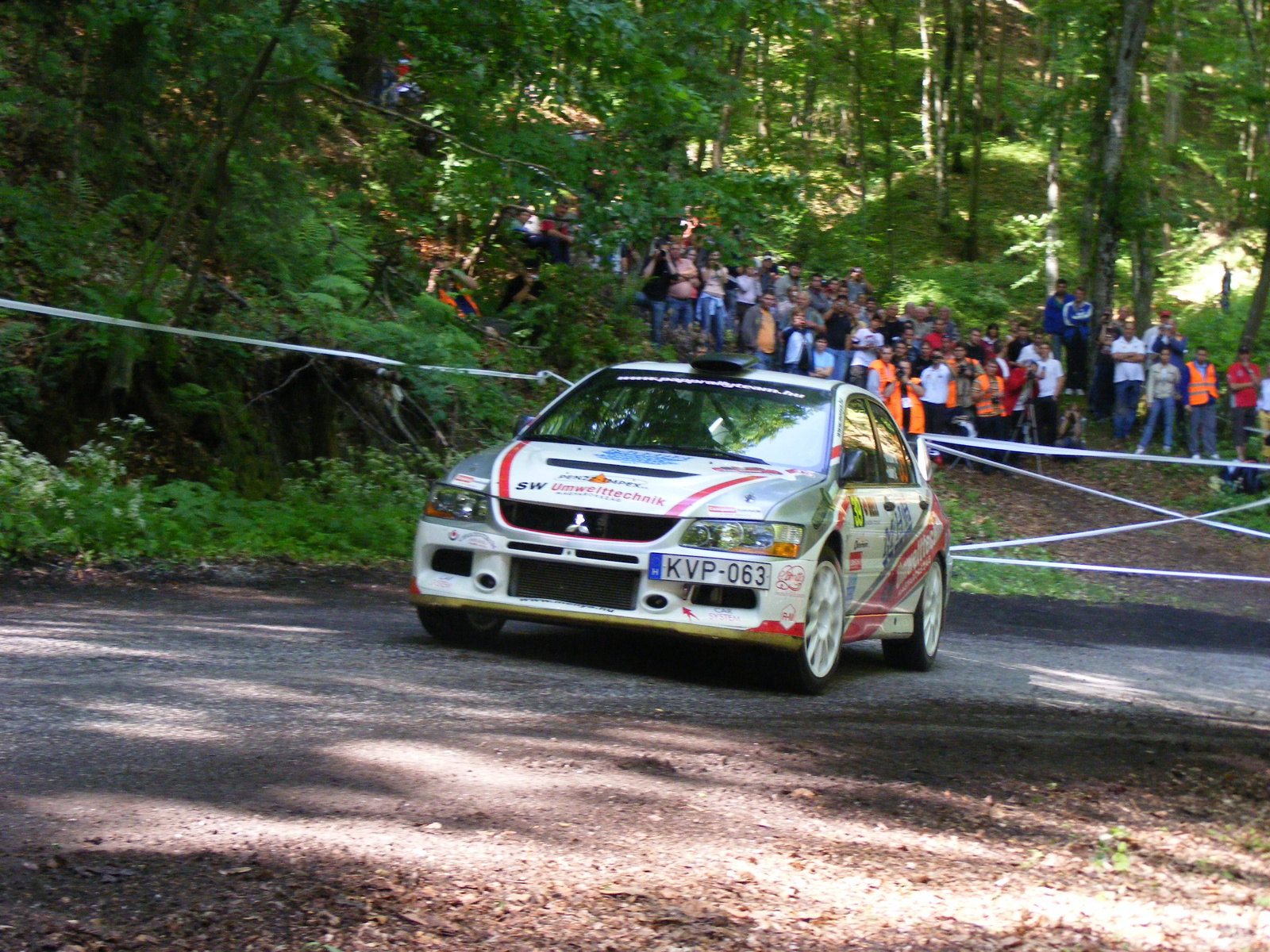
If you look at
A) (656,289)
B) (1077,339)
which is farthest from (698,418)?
(1077,339)

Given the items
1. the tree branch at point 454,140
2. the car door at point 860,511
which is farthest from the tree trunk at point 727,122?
the car door at point 860,511

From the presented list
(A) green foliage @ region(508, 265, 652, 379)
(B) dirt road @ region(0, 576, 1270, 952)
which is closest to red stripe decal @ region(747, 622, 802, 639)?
(B) dirt road @ region(0, 576, 1270, 952)

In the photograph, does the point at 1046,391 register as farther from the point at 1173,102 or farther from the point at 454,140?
the point at 1173,102

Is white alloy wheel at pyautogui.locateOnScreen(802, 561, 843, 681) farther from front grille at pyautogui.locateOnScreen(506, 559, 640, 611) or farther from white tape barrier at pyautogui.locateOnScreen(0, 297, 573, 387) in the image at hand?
white tape barrier at pyautogui.locateOnScreen(0, 297, 573, 387)

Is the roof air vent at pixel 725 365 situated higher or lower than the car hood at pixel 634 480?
higher

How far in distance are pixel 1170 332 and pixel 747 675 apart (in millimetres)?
18559

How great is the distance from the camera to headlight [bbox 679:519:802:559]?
7715mm

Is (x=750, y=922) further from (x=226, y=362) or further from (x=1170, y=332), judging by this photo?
(x=1170, y=332)

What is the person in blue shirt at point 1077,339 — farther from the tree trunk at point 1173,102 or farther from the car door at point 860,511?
the car door at point 860,511

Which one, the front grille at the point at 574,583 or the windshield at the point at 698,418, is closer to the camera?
the front grille at the point at 574,583

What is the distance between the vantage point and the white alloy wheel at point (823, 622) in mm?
7949

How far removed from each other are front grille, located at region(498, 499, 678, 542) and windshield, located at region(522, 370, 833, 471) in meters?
0.86

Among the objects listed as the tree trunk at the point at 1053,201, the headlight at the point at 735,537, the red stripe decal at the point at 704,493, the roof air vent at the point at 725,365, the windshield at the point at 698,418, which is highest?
the tree trunk at the point at 1053,201

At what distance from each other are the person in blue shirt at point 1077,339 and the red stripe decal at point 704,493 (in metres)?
20.3
